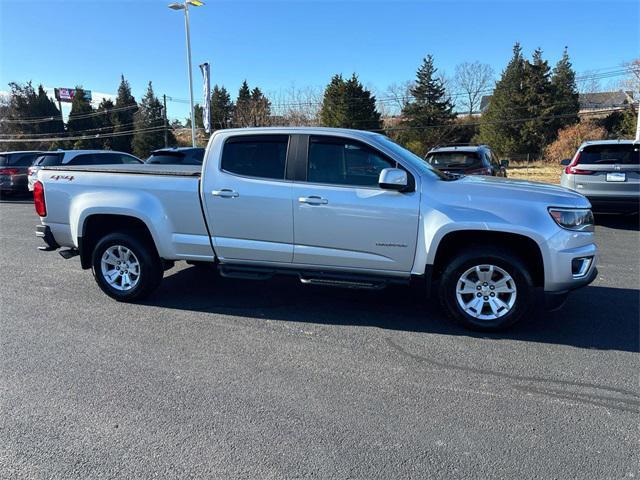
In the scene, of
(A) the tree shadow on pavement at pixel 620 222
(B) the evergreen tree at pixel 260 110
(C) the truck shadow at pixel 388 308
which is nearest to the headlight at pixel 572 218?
(C) the truck shadow at pixel 388 308

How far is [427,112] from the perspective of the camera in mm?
48875

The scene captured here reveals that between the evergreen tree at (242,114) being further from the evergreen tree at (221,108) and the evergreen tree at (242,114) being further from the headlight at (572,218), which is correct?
the headlight at (572,218)

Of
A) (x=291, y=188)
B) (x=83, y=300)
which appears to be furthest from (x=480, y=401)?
(x=83, y=300)

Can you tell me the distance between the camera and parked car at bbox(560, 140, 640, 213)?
9.03 metres

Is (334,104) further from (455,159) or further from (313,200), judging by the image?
(313,200)

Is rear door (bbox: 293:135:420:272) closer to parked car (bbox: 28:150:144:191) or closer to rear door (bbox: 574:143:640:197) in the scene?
rear door (bbox: 574:143:640:197)

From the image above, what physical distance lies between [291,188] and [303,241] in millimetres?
553

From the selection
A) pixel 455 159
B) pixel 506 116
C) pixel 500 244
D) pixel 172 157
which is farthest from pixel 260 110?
pixel 500 244

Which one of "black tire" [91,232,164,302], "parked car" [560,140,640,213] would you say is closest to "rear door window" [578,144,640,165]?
"parked car" [560,140,640,213]

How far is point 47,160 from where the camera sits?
563 inches

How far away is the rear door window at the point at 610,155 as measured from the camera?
913cm

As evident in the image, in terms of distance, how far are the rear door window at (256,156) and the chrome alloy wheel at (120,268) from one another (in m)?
1.58

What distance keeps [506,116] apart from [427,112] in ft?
26.1

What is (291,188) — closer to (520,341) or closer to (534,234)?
(534,234)
